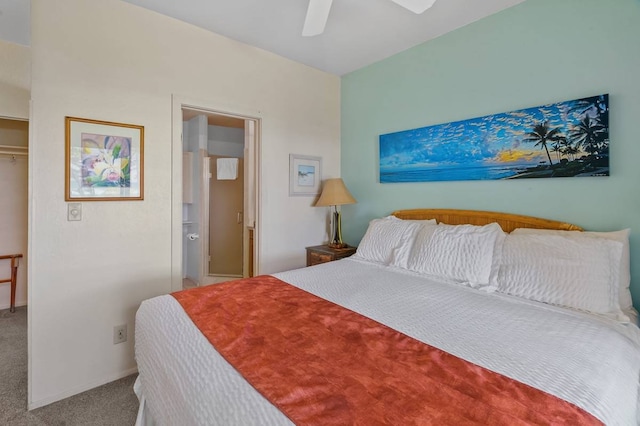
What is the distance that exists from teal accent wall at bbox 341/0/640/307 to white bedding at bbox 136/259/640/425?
0.80 metres

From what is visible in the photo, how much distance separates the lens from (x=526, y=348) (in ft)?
3.87

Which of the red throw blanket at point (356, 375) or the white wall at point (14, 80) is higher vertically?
the white wall at point (14, 80)

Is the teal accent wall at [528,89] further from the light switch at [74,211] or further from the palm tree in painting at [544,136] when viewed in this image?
the light switch at [74,211]

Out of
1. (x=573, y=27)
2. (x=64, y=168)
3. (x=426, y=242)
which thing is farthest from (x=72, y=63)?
(x=573, y=27)

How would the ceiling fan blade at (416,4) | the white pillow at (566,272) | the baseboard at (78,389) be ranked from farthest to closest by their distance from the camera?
1. the baseboard at (78,389)
2. the ceiling fan blade at (416,4)
3. the white pillow at (566,272)

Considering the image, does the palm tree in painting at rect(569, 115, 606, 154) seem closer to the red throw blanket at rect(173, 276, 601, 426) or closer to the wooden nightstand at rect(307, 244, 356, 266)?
the red throw blanket at rect(173, 276, 601, 426)

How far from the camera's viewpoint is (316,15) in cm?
186

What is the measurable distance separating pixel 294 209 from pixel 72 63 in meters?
2.06

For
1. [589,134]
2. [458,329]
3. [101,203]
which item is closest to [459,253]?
[458,329]

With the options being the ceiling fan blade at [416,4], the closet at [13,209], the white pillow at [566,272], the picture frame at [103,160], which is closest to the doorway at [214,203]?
the closet at [13,209]

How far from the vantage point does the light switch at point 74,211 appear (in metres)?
2.04

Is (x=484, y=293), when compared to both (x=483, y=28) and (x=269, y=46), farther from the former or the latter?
(x=269, y=46)

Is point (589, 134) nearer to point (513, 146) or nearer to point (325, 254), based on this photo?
point (513, 146)

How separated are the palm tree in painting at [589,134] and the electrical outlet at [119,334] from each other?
10.9 ft
